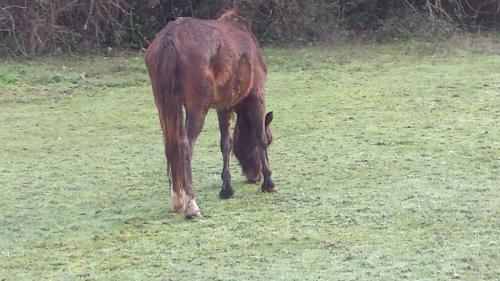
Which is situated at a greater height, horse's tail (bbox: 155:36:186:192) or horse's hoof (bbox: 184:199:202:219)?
horse's tail (bbox: 155:36:186:192)

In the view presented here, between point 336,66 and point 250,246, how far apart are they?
8.04 metres

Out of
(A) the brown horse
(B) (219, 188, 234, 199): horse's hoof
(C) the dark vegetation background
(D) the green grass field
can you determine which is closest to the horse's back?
(A) the brown horse

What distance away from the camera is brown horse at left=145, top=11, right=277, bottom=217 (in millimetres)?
6094

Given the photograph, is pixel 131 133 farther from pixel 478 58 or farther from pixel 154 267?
pixel 478 58

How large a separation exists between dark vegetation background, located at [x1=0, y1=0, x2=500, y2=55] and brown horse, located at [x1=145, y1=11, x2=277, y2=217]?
7.29 m

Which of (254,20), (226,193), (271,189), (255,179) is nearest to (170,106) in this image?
(226,193)

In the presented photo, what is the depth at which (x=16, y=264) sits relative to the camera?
17.1ft

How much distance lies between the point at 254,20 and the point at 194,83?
9052 mm

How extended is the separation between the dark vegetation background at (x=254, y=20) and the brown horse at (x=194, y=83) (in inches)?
287

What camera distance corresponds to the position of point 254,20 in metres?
15.1

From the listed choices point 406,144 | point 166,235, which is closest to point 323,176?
point 406,144

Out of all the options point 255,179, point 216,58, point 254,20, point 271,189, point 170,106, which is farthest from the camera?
point 254,20

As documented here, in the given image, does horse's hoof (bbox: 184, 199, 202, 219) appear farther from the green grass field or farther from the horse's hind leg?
the horse's hind leg

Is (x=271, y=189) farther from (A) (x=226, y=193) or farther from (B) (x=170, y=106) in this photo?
(B) (x=170, y=106)
